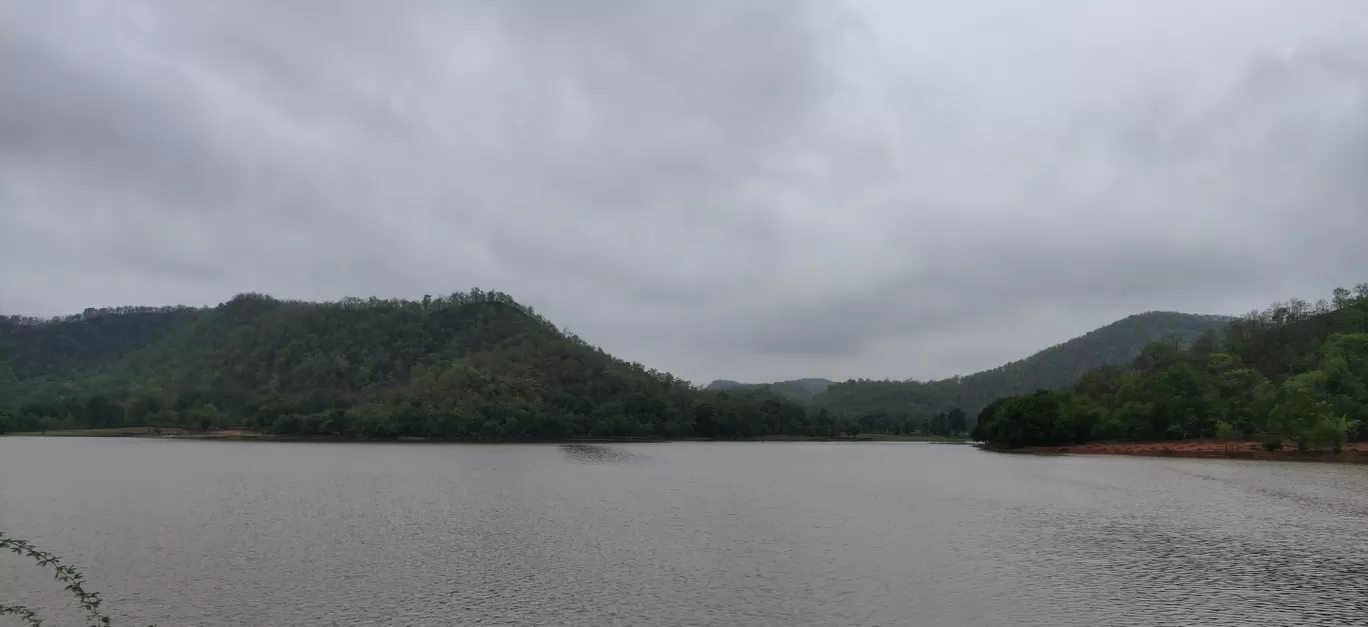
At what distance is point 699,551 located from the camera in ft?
92.7

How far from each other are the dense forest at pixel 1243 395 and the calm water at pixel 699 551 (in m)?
29.7

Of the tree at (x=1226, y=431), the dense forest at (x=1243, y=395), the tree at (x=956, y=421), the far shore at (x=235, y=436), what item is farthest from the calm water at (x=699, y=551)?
the tree at (x=956, y=421)

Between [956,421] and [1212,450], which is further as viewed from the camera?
[956,421]

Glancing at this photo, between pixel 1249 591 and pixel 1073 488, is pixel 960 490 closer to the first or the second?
pixel 1073 488

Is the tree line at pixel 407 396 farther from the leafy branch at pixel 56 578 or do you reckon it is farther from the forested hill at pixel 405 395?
the leafy branch at pixel 56 578

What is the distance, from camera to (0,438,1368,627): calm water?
20.1 meters

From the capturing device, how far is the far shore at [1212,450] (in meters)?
77.0

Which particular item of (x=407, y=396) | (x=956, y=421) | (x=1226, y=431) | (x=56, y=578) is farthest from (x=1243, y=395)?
(x=407, y=396)

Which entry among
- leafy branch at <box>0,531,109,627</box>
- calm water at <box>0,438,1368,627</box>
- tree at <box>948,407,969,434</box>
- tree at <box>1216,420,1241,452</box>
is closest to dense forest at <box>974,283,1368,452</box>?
tree at <box>1216,420,1241,452</box>

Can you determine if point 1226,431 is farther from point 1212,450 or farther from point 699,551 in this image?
point 699,551

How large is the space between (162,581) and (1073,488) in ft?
161

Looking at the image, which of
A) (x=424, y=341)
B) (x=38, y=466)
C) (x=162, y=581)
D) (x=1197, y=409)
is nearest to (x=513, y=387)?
(x=424, y=341)

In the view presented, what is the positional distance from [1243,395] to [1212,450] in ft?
72.0

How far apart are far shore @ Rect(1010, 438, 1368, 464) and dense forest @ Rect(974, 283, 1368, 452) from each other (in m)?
1.10
